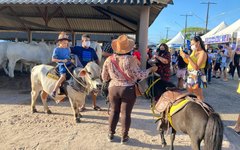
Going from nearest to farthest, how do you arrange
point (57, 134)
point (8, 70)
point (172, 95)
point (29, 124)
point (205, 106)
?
point (205, 106) → point (172, 95) → point (57, 134) → point (29, 124) → point (8, 70)

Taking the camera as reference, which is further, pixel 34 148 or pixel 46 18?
pixel 46 18

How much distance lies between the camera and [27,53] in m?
11.5

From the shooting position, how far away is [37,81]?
678 centimetres

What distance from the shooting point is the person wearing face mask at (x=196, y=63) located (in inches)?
211

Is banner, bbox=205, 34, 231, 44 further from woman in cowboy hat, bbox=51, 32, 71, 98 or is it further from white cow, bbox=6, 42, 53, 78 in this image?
woman in cowboy hat, bbox=51, 32, 71, 98

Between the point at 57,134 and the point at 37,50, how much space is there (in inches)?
280

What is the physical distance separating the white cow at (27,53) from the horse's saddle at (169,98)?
27.1ft

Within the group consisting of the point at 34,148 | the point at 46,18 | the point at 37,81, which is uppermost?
the point at 46,18

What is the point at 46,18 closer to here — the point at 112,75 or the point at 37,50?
the point at 37,50

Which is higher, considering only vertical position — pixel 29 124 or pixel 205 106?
pixel 205 106

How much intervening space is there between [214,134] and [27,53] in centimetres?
959

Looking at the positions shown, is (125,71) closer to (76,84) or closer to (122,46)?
(122,46)

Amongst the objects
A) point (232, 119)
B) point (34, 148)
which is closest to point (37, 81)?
point (34, 148)

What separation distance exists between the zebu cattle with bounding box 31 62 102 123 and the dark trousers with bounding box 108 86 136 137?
0.54 meters
